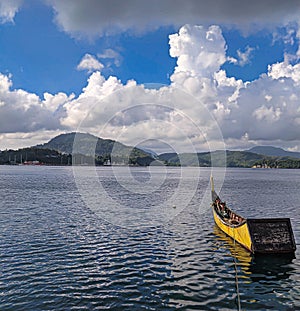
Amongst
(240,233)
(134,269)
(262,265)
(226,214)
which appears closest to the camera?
(134,269)

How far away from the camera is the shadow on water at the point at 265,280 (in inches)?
669

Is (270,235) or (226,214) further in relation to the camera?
(226,214)

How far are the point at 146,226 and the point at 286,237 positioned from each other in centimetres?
1607

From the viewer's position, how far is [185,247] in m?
27.3

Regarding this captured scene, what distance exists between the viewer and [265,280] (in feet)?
66.7

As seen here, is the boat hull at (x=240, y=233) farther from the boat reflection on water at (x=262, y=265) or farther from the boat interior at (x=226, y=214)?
the boat interior at (x=226, y=214)

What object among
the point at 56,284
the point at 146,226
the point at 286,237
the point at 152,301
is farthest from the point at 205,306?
the point at 146,226

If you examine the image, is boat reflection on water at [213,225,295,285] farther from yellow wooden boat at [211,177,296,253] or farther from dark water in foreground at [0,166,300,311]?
yellow wooden boat at [211,177,296,253]

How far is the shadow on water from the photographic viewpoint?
55.7ft

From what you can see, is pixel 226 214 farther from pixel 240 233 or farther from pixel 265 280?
pixel 265 280

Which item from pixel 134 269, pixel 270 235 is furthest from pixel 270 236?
pixel 134 269

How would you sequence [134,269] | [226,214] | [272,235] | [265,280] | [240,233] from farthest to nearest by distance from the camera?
[226,214] → [240,233] → [272,235] → [134,269] → [265,280]

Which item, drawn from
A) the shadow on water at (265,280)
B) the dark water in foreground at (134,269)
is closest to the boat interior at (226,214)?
the dark water in foreground at (134,269)

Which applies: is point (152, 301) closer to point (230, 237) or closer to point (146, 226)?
point (230, 237)
